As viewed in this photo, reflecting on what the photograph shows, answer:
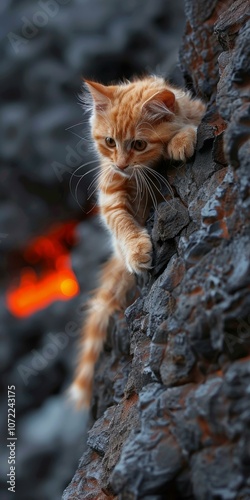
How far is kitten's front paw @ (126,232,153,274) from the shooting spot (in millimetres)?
1674

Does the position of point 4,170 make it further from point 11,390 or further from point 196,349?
point 196,349

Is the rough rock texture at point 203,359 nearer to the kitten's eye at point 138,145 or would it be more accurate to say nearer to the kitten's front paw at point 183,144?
the kitten's front paw at point 183,144

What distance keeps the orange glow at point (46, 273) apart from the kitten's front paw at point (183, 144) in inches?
94.0

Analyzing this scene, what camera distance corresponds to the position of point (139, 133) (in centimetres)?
178

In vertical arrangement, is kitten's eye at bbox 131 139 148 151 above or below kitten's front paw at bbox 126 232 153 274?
above

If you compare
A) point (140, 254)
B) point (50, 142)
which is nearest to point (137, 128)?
point (140, 254)

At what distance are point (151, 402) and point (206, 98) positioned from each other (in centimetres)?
136

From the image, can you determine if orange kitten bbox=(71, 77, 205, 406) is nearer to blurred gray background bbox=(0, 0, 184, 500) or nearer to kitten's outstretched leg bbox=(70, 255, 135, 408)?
kitten's outstretched leg bbox=(70, 255, 135, 408)

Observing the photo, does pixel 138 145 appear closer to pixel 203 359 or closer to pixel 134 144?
pixel 134 144

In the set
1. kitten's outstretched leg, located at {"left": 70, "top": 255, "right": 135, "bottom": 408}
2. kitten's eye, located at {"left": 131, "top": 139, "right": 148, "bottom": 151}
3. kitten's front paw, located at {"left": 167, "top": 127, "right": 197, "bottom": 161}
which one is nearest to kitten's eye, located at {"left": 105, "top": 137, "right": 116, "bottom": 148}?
kitten's eye, located at {"left": 131, "top": 139, "right": 148, "bottom": 151}

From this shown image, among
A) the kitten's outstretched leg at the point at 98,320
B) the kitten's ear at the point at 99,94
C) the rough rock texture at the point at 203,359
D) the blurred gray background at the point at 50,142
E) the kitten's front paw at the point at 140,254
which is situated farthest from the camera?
the blurred gray background at the point at 50,142

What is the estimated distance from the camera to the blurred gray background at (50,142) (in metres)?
3.81

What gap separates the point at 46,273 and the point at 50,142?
1.03 m

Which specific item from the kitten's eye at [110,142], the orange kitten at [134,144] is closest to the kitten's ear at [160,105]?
the orange kitten at [134,144]
